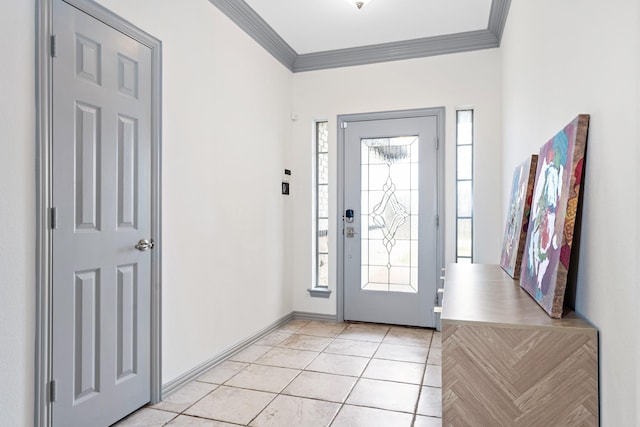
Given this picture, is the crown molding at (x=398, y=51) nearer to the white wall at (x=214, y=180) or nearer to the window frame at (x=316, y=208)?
the white wall at (x=214, y=180)

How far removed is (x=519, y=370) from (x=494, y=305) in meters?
0.31

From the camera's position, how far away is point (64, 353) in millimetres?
1843

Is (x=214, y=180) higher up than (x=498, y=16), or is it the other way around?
(x=498, y=16)

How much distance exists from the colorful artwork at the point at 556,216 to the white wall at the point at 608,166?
4cm

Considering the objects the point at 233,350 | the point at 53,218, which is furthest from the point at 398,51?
the point at 53,218

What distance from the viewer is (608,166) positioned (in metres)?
1.15

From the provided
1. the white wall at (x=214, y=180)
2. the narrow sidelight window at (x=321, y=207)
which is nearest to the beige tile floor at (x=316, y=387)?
the white wall at (x=214, y=180)

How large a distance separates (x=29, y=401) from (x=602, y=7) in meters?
2.49

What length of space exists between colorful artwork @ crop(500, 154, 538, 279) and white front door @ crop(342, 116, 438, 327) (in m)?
1.39

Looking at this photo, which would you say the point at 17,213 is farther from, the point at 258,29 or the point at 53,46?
the point at 258,29

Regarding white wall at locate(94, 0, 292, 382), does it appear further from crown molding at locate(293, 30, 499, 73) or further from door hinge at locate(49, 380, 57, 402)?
door hinge at locate(49, 380, 57, 402)

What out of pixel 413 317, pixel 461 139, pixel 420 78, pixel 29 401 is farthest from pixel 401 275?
pixel 29 401

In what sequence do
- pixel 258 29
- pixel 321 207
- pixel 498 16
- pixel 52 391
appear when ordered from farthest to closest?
pixel 321 207, pixel 258 29, pixel 498 16, pixel 52 391

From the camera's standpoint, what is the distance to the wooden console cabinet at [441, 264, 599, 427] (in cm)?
121
